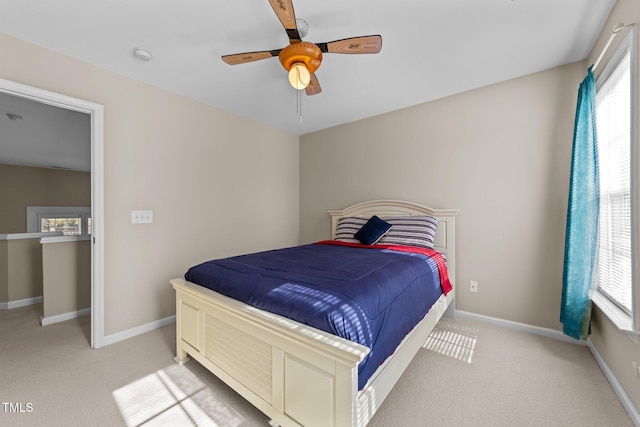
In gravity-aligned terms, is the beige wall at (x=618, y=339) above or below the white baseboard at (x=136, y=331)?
above

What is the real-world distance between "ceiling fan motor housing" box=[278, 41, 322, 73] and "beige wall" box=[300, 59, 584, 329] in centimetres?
192

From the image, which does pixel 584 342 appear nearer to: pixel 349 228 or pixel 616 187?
pixel 616 187

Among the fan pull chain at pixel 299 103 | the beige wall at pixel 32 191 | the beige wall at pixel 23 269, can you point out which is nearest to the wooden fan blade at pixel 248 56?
the fan pull chain at pixel 299 103

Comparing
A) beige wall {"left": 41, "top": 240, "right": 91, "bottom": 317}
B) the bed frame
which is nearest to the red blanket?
the bed frame

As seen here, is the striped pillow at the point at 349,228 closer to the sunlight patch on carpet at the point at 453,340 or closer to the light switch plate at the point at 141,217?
the sunlight patch on carpet at the point at 453,340

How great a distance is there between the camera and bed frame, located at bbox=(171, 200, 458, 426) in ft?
3.59

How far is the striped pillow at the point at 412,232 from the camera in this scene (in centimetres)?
277

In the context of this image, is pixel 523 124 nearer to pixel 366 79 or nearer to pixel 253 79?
pixel 366 79

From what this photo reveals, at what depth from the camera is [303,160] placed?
4.37 meters

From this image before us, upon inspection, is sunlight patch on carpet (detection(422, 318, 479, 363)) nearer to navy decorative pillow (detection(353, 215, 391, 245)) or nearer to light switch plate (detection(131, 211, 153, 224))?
navy decorative pillow (detection(353, 215, 391, 245))

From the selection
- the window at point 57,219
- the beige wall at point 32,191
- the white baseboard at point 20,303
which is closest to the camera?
the white baseboard at point 20,303

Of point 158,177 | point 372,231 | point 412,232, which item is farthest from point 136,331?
point 412,232

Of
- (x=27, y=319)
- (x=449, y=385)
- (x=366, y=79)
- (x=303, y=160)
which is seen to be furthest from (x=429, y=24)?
(x=27, y=319)

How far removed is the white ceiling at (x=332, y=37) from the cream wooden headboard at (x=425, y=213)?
1.30m
